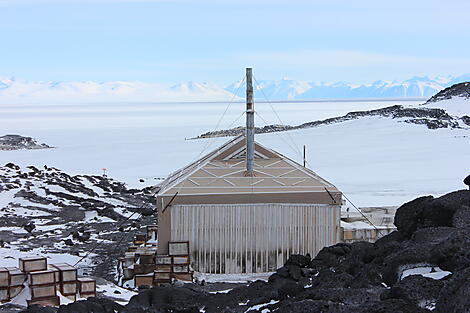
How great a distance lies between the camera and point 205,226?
51.7 ft

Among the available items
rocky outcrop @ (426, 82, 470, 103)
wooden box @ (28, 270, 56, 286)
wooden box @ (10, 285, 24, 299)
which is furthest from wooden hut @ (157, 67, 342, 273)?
rocky outcrop @ (426, 82, 470, 103)

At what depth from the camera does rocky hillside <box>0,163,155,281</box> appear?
57.4 feet

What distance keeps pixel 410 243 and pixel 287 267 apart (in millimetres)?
2372

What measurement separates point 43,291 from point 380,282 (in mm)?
5925

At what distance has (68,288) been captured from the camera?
1138cm

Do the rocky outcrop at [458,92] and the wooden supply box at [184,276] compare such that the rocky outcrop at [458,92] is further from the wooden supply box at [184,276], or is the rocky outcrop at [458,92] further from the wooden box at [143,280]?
the wooden box at [143,280]

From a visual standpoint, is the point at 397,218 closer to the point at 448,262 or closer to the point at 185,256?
the point at 448,262

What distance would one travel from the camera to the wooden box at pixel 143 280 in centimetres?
1431

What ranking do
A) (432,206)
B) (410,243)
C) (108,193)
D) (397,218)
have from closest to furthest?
(410,243), (432,206), (397,218), (108,193)

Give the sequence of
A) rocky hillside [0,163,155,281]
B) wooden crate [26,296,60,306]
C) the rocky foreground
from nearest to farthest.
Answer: the rocky foreground
wooden crate [26,296,60,306]
rocky hillside [0,163,155,281]

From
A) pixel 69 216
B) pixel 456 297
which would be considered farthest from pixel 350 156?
pixel 456 297

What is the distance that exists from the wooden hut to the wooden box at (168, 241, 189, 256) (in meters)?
0.25

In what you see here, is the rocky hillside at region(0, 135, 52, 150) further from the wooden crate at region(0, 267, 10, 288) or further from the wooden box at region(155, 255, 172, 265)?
the wooden crate at region(0, 267, 10, 288)

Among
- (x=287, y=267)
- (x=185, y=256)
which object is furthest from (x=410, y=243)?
(x=185, y=256)
